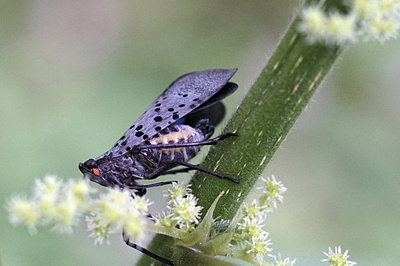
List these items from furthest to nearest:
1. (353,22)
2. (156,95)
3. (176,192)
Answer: (156,95) < (176,192) < (353,22)

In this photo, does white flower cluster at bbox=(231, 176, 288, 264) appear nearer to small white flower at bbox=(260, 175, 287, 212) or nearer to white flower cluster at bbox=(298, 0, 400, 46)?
small white flower at bbox=(260, 175, 287, 212)

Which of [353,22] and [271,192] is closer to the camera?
[353,22]

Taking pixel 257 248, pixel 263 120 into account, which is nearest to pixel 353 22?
pixel 263 120

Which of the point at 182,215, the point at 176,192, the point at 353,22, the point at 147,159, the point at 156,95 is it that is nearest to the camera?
the point at 353,22

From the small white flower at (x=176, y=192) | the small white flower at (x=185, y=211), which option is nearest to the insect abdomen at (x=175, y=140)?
the small white flower at (x=176, y=192)

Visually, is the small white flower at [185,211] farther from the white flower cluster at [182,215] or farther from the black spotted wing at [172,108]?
the black spotted wing at [172,108]

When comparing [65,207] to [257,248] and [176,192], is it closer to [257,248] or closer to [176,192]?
[176,192]

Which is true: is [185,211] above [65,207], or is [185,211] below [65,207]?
above

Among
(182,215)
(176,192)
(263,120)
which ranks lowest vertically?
(182,215)
